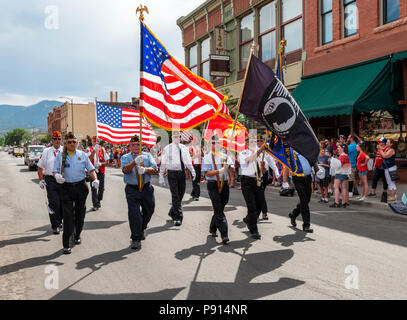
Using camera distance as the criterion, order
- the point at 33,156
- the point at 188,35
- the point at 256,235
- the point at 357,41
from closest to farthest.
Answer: the point at 256,235 < the point at 357,41 < the point at 33,156 < the point at 188,35

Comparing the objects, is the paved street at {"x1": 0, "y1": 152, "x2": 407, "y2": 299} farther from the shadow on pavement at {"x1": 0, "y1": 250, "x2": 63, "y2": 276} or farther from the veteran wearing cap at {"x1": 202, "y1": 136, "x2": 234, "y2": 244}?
the veteran wearing cap at {"x1": 202, "y1": 136, "x2": 234, "y2": 244}

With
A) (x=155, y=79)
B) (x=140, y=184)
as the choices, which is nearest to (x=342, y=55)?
(x=155, y=79)

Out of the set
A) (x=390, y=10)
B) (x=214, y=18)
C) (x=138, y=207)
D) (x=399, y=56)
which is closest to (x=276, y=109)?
(x=138, y=207)

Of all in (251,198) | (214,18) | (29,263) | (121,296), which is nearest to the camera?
(121,296)

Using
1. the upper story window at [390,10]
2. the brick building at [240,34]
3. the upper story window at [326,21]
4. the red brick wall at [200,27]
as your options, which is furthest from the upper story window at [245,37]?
the upper story window at [390,10]

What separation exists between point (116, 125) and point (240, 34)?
16.7 metres

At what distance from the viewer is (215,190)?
714 centimetres

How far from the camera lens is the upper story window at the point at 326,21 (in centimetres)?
1853

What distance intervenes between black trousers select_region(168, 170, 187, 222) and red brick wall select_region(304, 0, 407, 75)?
34.7 ft

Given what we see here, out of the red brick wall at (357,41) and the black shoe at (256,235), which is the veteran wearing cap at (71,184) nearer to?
the black shoe at (256,235)

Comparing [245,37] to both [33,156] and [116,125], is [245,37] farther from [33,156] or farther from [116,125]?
[33,156]

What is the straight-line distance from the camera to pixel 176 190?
8930 mm
